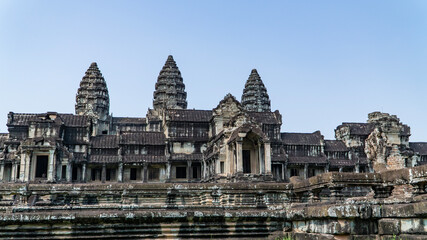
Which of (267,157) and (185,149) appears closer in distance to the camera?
(267,157)

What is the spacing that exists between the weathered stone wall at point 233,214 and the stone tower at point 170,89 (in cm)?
5560

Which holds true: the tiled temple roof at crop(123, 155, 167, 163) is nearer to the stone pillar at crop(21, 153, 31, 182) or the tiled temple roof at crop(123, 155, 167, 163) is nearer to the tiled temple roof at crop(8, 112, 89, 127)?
the tiled temple roof at crop(8, 112, 89, 127)

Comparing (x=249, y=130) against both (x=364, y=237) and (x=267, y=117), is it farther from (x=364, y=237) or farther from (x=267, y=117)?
(x=364, y=237)

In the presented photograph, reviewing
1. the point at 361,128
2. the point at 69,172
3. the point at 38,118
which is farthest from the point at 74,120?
the point at 361,128

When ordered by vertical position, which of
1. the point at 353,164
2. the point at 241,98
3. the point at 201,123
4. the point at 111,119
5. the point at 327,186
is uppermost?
the point at 241,98

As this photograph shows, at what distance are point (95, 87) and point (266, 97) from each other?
2878cm

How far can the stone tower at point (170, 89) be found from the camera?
6825cm

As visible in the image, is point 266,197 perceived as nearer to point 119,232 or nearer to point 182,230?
point 182,230

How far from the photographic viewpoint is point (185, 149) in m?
41.6

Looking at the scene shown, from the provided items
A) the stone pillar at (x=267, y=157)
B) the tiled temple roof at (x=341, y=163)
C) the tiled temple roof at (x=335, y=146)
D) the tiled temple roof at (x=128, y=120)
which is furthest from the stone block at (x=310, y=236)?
the tiled temple roof at (x=128, y=120)

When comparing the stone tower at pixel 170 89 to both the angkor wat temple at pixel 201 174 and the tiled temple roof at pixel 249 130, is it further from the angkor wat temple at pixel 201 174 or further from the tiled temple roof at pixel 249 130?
the tiled temple roof at pixel 249 130

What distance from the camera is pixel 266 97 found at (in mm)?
68375

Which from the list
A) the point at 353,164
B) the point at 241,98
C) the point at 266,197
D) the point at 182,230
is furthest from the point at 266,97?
the point at 182,230

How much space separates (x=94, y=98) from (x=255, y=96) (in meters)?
26.6
